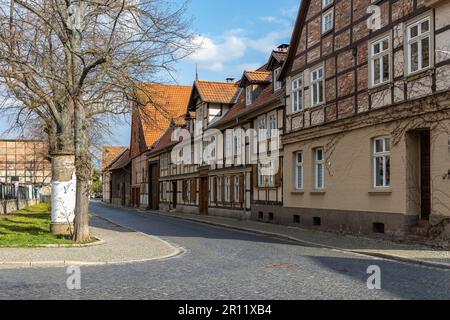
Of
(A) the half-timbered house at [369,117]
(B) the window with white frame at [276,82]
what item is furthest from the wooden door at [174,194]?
(A) the half-timbered house at [369,117]

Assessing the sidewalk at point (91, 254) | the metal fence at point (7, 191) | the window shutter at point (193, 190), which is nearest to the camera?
the sidewalk at point (91, 254)

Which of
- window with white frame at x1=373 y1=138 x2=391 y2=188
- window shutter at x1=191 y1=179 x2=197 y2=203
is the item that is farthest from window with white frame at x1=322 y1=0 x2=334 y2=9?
window shutter at x1=191 y1=179 x2=197 y2=203

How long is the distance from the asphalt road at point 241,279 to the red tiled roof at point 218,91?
23.6 meters

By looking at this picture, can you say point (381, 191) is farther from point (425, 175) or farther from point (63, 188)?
point (63, 188)

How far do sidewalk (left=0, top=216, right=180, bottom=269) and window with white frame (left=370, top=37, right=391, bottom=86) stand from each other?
28.7 ft

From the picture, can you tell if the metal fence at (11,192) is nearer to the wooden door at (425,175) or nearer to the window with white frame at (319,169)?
the window with white frame at (319,169)

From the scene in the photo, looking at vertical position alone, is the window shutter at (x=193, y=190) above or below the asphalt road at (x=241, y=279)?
above

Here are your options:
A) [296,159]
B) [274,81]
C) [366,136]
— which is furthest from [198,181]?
[366,136]

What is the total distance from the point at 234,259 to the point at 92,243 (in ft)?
18.2

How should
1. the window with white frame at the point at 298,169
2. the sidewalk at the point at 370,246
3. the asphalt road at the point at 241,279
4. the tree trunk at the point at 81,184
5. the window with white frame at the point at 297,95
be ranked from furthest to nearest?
1. the window with white frame at the point at 298,169
2. the window with white frame at the point at 297,95
3. the tree trunk at the point at 81,184
4. the sidewalk at the point at 370,246
5. the asphalt road at the point at 241,279

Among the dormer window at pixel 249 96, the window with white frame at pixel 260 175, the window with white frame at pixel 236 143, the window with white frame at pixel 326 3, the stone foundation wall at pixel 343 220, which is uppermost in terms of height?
the window with white frame at pixel 326 3

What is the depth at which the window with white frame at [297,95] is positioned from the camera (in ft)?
80.6

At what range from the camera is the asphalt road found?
8891mm

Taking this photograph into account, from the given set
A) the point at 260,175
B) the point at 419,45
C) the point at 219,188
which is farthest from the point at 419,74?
the point at 219,188
